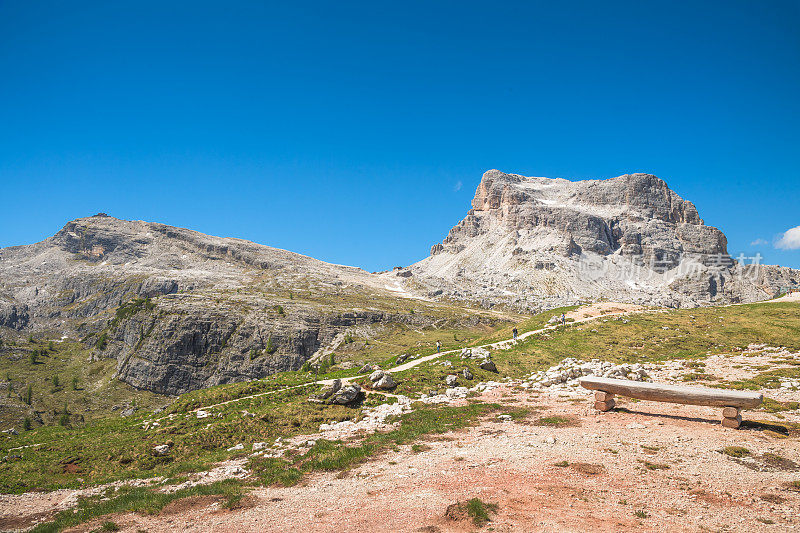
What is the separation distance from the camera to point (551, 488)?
13992 millimetres

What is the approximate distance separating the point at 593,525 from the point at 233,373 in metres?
144

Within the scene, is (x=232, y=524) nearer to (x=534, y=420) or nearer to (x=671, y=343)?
(x=534, y=420)

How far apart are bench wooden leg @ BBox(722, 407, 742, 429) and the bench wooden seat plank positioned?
0.28m

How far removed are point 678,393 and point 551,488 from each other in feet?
38.6

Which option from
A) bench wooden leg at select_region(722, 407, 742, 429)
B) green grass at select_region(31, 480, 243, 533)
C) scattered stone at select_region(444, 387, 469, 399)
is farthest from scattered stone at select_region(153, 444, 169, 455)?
bench wooden leg at select_region(722, 407, 742, 429)

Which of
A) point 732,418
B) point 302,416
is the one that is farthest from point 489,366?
point 732,418

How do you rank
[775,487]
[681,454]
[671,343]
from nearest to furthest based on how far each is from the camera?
[775,487] → [681,454] → [671,343]

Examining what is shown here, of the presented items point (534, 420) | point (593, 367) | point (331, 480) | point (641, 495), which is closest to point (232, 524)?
point (331, 480)

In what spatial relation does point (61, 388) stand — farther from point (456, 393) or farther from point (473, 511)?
point (473, 511)

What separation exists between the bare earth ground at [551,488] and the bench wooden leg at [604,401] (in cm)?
173

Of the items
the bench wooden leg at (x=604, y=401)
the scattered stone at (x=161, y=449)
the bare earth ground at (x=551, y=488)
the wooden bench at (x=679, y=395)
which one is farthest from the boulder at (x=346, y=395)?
the bench wooden leg at (x=604, y=401)

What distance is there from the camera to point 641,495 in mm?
13102

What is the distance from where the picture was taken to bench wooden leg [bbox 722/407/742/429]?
1883cm

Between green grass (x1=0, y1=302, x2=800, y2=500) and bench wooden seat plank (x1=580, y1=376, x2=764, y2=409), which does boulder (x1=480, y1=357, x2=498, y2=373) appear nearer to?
green grass (x1=0, y1=302, x2=800, y2=500)
